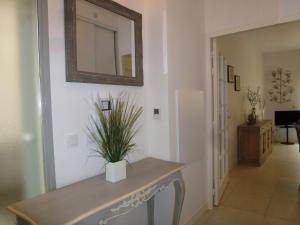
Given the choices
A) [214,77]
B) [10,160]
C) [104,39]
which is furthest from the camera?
[214,77]

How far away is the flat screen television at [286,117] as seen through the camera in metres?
6.52

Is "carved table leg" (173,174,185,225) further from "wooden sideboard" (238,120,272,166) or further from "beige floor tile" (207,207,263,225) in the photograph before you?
"wooden sideboard" (238,120,272,166)

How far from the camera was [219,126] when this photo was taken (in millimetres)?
3104

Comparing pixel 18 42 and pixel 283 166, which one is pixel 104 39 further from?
pixel 283 166

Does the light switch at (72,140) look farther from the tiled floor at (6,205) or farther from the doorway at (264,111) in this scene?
the doorway at (264,111)

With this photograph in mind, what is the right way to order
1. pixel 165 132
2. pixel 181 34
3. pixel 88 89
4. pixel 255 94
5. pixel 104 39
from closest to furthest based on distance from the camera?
pixel 88 89 → pixel 104 39 → pixel 165 132 → pixel 181 34 → pixel 255 94

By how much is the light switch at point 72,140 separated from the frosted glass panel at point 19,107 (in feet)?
0.59

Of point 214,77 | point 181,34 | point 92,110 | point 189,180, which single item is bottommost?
point 189,180

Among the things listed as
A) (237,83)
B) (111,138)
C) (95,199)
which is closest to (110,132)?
(111,138)

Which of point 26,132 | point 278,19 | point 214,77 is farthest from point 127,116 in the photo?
point 278,19

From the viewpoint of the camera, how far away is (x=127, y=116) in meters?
1.98

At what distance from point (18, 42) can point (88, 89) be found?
532mm

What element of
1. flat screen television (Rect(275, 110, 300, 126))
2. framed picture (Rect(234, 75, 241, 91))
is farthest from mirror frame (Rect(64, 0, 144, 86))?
flat screen television (Rect(275, 110, 300, 126))

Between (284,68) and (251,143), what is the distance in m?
3.52
